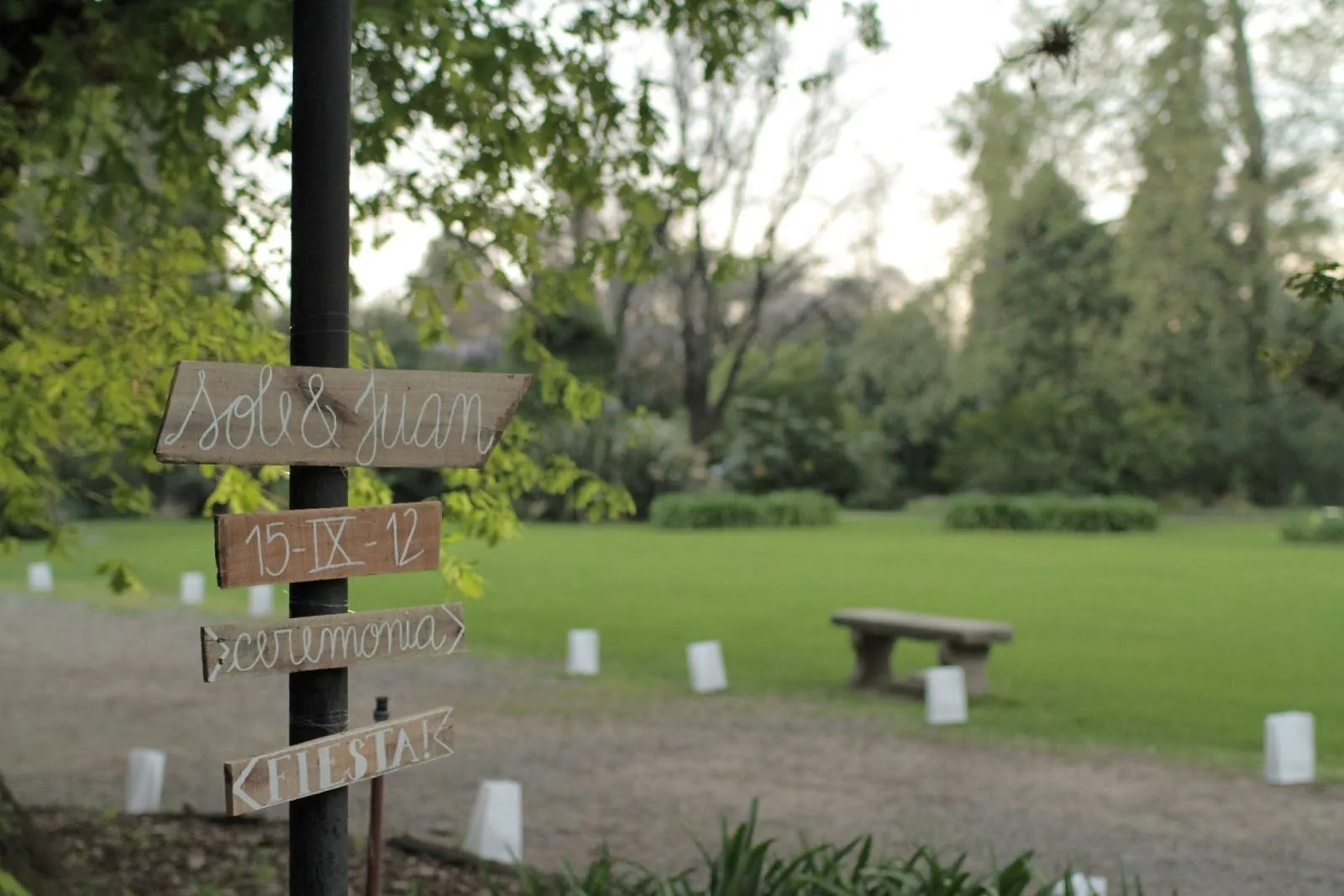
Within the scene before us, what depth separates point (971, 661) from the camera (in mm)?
10750

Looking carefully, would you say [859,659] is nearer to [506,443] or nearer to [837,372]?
[506,443]

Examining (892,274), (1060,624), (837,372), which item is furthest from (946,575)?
(892,274)

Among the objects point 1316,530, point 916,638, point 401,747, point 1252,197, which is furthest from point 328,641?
point 1252,197

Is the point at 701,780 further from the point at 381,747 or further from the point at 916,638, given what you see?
the point at 381,747

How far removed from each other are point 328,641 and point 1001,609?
14237 mm

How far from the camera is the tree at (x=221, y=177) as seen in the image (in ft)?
17.4

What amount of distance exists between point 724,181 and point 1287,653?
93.9ft

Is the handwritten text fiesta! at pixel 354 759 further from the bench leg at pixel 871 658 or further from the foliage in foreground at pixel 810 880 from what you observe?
the bench leg at pixel 871 658

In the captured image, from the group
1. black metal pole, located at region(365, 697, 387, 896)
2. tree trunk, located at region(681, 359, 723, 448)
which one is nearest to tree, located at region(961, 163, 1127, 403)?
tree trunk, located at region(681, 359, 723, 448)

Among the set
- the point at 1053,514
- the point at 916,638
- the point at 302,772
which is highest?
the point at 302,772

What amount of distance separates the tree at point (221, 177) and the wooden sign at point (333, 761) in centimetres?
165

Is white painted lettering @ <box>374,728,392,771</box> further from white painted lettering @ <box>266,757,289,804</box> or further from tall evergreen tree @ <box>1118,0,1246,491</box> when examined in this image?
tall evergreen tree @ <box>1118,0,1246,491</box>

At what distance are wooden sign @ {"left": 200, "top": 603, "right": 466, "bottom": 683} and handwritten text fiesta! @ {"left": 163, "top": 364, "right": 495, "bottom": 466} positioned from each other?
0.37 metres

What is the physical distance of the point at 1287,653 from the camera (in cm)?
1280
